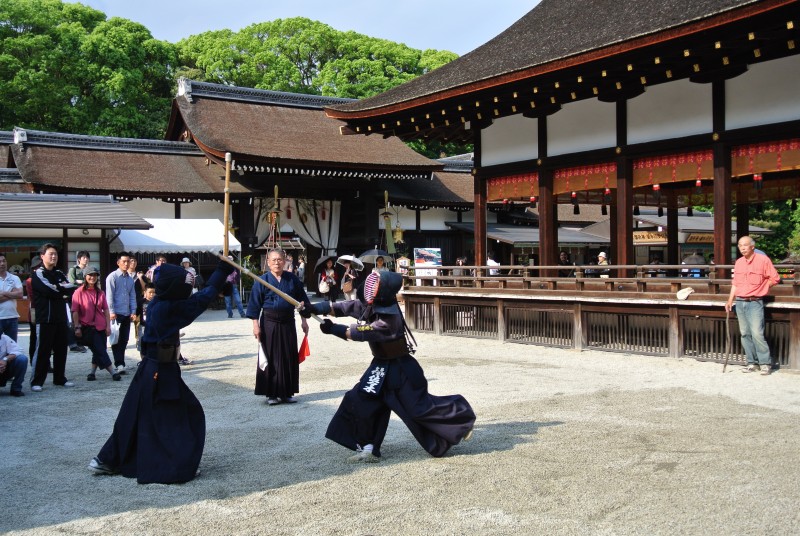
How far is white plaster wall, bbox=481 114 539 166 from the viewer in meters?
14.2

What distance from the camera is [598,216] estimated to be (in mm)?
30547

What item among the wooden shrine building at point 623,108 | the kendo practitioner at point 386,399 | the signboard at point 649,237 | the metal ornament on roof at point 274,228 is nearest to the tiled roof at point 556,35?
the wooden shrine building at point 623,108

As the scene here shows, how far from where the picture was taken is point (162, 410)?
534 centimetres

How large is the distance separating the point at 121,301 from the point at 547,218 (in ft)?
24.3

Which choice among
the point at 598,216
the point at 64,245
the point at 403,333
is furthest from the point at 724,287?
the point at 598,216

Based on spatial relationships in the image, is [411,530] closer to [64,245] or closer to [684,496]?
[684,496]

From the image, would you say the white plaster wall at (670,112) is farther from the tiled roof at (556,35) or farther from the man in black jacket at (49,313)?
the man in black jacket at (49,313)

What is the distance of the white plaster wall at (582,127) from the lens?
1287cm

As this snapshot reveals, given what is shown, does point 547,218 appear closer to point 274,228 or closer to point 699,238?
point 274,228

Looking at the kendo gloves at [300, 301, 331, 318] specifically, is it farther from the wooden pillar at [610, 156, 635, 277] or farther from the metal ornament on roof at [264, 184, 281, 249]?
the metal ornament on roof at [264, 184, 281, 249]

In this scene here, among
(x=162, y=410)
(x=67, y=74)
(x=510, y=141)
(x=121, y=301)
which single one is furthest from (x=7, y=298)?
(x=67, y=74)

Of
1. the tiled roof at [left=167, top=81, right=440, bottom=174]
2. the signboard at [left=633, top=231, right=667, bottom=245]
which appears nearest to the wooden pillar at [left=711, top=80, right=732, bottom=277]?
the tiled roof at [left=167, top=81, right=440, bottom=174]

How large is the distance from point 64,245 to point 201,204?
5.47 m

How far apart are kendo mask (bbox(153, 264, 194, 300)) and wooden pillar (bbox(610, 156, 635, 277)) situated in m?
8.69
